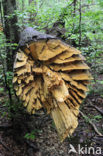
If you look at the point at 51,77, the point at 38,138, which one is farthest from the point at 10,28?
the point at 38,138

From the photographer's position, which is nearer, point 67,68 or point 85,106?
point 67,68

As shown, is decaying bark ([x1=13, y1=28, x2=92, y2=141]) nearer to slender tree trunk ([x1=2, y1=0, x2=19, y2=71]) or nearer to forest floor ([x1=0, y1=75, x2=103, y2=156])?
forest floor ([x1=0, y1=75, x2=103, y2=156])

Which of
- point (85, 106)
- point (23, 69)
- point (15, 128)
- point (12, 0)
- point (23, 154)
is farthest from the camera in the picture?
point (85, 106)

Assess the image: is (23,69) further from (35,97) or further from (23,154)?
(23,154)

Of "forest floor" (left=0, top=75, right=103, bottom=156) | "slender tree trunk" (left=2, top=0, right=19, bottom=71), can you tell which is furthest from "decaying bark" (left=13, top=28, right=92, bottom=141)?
"slender tree trunk" (left=2, top=0, right=19, bottom=71)

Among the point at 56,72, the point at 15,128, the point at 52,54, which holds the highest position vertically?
the point at 52,54

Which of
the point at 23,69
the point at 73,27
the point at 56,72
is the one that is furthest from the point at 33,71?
the point at 73,27

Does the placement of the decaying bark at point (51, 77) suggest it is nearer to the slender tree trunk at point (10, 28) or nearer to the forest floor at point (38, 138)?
the forest floor at point (38, 138)

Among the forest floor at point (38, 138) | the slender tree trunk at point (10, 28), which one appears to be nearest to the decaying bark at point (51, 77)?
the forest floor at point (38, 138)
